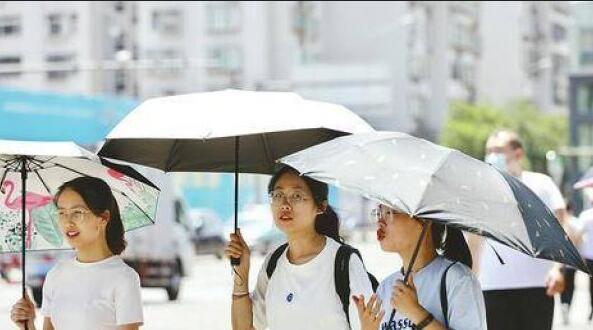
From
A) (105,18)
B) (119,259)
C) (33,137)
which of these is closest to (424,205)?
(119,259)

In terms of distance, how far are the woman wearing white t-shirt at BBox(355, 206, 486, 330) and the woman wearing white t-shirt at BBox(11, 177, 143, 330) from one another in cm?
90

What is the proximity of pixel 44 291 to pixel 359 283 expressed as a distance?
112 cm

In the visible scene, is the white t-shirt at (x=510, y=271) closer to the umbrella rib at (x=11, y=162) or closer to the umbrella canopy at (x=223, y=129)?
the umbrella canopy at (x=223, y=129)

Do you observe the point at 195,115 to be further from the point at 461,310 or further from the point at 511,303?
the point at 511,303

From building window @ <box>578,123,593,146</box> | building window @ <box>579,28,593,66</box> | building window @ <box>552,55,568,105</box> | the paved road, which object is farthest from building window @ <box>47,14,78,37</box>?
building window @ <box>552,55,568,105</box>

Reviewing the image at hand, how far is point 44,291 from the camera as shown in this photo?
4.97m

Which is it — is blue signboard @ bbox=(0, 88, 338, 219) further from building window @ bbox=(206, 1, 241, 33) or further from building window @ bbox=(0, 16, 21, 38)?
building window @ bbox=(206, 1, 241, 33)

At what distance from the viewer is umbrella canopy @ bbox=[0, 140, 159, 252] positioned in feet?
17.8

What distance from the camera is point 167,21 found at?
56.2 m

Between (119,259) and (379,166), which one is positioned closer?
(379,166)

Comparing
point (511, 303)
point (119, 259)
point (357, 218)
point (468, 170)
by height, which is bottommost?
point (357, 218)

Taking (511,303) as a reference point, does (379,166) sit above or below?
above

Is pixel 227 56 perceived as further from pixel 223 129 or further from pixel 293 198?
pixel 293 198

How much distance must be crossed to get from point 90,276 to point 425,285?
4.16 ft
